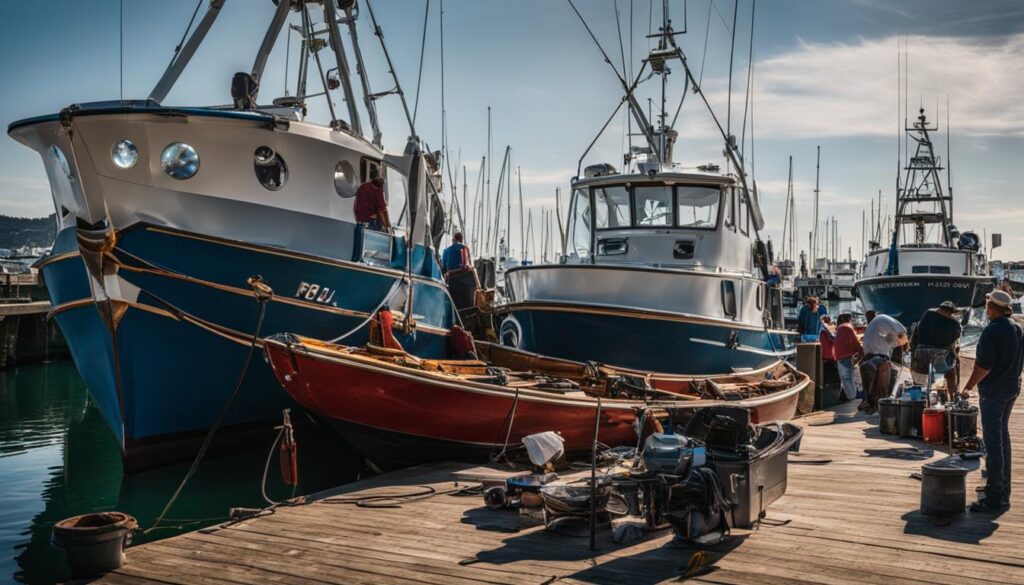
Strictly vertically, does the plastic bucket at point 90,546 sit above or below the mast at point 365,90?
below

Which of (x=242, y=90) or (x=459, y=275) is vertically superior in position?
(x=242, y=90)

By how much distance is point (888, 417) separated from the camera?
39.0 feet

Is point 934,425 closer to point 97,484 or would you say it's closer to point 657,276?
point 657,276

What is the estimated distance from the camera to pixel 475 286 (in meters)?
18.8

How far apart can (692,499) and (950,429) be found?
5282mm

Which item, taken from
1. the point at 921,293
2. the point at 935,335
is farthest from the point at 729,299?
the point at 921,293

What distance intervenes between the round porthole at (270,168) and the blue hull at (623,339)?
3969 millimetres

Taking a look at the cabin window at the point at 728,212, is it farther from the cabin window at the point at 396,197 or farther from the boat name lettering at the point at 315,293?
the boat name lettering at the point at 315,293

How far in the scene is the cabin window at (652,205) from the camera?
1492 centimetres

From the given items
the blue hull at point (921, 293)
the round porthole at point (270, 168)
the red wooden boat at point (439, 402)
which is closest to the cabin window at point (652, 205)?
the red wooden boat at point (439, 402)

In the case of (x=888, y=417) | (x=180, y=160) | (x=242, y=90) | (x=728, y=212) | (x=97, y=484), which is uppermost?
(x=242, y=90)

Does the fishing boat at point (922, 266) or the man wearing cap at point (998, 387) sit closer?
the man wearing cap at point (998, 387)

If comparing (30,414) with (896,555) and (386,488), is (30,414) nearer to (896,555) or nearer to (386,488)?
(386,488)

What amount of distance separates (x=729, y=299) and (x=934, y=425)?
12.4 feet
